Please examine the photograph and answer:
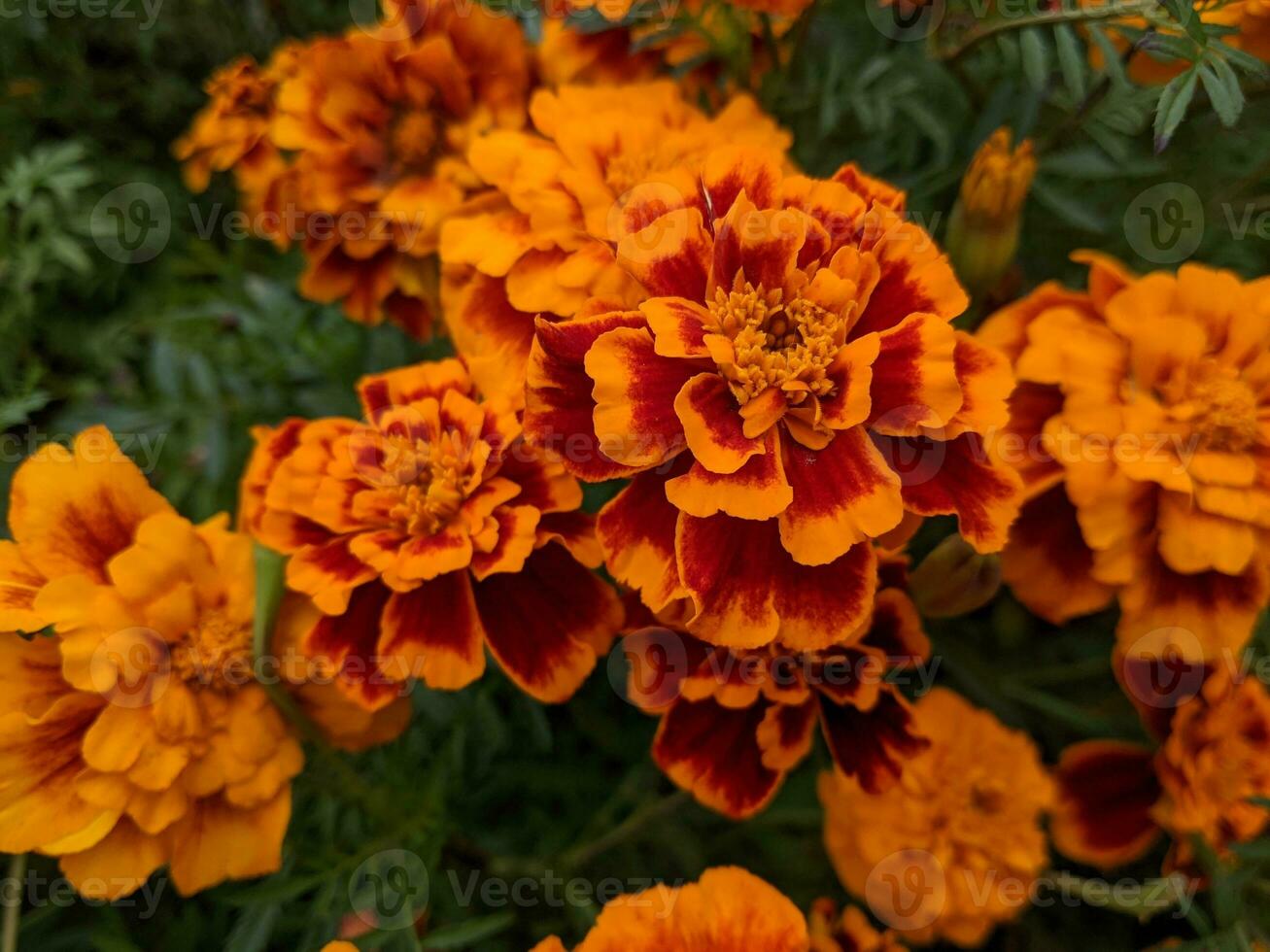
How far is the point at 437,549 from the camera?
0.69m

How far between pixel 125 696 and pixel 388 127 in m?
0.61

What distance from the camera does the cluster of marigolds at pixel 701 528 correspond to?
0.61 meters

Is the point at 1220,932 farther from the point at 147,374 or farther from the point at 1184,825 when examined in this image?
the point at 147,374

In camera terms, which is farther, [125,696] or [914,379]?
[125,696]

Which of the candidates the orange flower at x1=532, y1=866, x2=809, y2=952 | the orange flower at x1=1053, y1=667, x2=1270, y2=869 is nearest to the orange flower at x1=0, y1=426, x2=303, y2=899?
the orange flower at x1=532, y1=866, x2=809, y2=952

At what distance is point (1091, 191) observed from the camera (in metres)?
1.16

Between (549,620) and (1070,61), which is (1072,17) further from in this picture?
(549,620)

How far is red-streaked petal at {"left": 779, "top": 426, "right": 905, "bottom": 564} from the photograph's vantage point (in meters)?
0.58

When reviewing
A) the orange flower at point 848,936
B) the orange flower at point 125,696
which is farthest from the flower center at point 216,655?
the orange flower at point 848,936

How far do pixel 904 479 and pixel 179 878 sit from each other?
23.3 inches

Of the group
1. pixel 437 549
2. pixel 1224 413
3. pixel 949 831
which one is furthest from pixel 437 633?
pixel 1224 413

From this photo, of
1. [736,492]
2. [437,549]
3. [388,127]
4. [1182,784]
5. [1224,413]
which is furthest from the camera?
[388,127]

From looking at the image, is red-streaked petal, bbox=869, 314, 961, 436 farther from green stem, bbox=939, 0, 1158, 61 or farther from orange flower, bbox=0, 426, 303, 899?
orange flower, bbox=0, 426, 303, 899

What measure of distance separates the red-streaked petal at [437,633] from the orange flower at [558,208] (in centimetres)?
15
